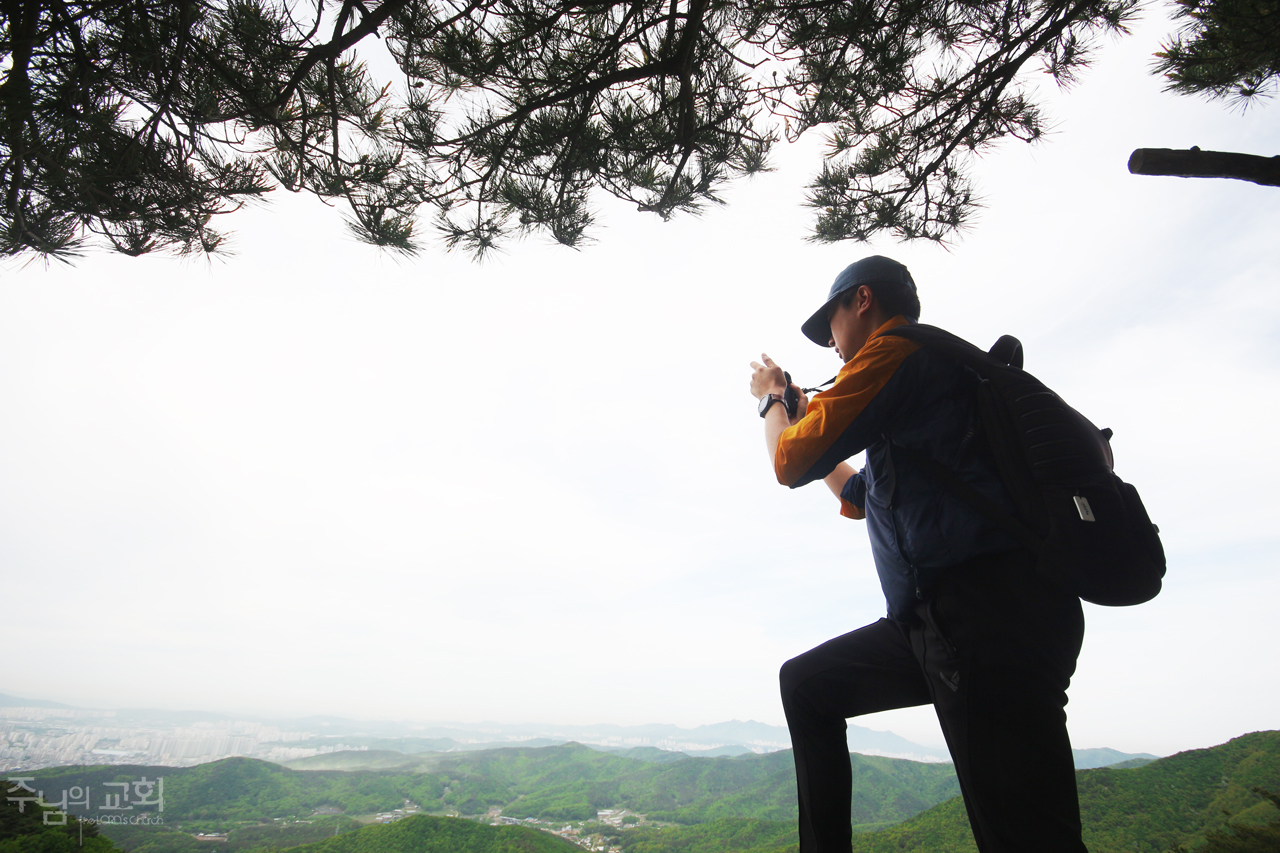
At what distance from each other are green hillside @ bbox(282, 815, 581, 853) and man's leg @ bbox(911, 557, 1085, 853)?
6314 mm

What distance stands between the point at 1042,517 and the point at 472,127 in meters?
2.94

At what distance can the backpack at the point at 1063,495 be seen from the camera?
0.89 meters

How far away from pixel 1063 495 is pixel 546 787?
1066 cm

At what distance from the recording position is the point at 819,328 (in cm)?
168

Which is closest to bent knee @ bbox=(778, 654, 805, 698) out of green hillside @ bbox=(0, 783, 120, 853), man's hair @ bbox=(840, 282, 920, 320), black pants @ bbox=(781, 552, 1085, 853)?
black pants @ bbox=(781, 552, 1085, 853)

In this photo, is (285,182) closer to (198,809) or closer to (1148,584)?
(1148,584)

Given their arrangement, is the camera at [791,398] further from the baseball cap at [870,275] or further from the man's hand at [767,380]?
the baseball cap at [870,275]

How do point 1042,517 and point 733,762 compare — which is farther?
point 733,762

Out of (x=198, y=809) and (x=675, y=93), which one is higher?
(x=675, y=93)

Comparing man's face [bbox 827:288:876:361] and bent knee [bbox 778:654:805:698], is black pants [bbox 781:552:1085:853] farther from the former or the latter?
man's face [bbox 827:288:876:361]

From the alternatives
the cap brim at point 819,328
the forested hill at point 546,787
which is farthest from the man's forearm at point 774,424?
the forested hill at point 546,787

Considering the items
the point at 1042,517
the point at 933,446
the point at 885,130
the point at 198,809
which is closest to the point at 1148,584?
the point at 1042,517

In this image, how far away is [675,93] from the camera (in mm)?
2758

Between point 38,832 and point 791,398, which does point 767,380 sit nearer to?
point 791,398
